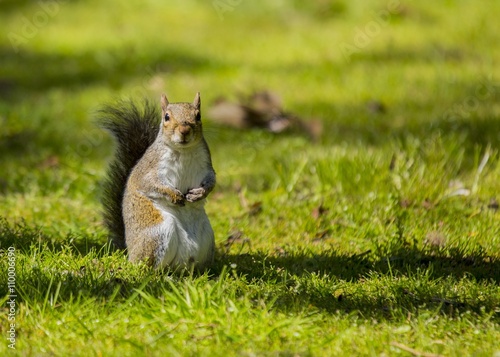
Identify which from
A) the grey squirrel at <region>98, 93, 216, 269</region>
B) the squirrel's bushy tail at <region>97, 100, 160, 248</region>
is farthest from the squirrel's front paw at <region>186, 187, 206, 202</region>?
the squirrel's bushy tail at <region>97, 100, 160, 248</region>

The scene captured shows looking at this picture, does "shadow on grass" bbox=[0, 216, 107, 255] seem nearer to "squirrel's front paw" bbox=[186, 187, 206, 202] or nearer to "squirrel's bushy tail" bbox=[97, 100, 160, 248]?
"squirrel's bushy tail" bbox=[97, 100, 160, 248]

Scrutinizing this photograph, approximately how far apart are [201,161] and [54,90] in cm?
397

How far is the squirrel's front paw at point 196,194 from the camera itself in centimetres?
311

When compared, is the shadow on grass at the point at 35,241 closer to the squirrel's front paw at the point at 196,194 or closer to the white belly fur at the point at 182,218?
the white belly fur at the point at 182,218

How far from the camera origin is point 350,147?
505cm

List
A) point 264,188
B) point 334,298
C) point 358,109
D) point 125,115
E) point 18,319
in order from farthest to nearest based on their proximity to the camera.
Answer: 1. point 358,109
2. point 264,188
3. point 125,115
4. point 334,298
5. point 18,319

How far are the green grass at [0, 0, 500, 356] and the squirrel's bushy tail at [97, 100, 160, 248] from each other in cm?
13

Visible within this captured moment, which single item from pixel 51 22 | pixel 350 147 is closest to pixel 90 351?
pixel 350 147

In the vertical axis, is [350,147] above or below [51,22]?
below

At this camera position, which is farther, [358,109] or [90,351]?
[358,109]

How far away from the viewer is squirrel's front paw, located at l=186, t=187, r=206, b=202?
3.11m

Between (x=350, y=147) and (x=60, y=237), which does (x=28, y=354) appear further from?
(x=350, y=147)

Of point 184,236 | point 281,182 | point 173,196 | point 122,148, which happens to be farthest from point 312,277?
point 281,182

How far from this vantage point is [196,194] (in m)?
3.11
